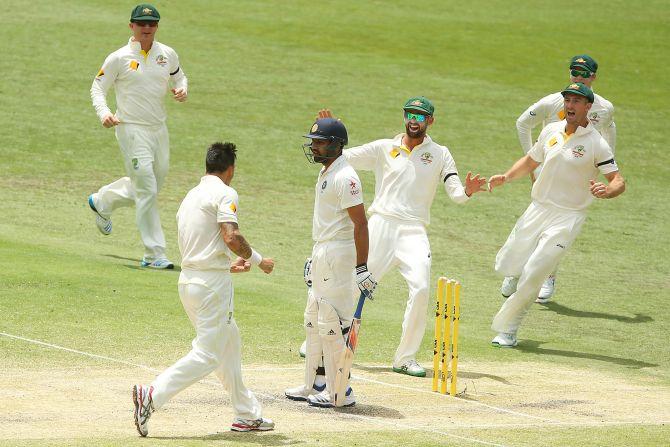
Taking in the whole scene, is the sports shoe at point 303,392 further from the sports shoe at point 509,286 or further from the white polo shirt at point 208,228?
the sports shoe at point 509,286

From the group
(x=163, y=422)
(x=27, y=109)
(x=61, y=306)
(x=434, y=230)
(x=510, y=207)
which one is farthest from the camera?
(x=27, y=109)

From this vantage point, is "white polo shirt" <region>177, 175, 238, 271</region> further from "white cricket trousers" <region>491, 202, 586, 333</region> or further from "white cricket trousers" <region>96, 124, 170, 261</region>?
"white cricket trousers" <region>96, 124, 170, 261</region>

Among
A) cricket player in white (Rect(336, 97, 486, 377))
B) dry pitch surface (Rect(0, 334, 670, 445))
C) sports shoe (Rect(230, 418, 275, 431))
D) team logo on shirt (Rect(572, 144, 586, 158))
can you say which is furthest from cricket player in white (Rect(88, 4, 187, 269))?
sports shoe (Rect(230, 418, 275, 431))

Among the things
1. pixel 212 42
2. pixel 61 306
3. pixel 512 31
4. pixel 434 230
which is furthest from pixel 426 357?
pixel 512 31

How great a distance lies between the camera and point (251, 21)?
30.6 m

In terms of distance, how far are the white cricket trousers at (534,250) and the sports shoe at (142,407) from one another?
5.00m

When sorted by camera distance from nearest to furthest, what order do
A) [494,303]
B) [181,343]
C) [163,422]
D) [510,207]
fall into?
[163,422] < [181,343] < [494,303] < [510,207]

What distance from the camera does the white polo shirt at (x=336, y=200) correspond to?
9.69 meters

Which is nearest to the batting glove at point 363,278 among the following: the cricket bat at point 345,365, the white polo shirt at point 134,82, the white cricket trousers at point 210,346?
the cricket bat at point 345,365

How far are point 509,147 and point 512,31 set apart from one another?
1017 centimetres

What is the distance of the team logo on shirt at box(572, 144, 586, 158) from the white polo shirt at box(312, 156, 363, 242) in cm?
357

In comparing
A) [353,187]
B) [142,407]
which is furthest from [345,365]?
[142,407]

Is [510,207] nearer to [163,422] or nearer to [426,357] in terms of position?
[426,357]

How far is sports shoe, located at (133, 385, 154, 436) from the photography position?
27.9ft
